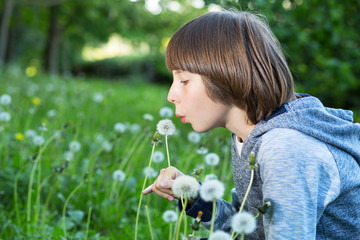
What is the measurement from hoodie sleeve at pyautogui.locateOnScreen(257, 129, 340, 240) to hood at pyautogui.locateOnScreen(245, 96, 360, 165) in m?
0.05

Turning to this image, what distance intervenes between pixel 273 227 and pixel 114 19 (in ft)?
38.9

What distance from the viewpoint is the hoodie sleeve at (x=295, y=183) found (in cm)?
98

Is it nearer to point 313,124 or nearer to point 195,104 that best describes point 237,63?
point 195,104

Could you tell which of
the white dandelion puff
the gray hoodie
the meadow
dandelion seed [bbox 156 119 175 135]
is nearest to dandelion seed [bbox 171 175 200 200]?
the white dandelion puff

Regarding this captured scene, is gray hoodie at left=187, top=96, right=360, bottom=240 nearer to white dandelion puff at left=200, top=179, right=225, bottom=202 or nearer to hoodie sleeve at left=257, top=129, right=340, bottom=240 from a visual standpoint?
hoodie sleeve at left=257, top=129, right=340, bottom=240

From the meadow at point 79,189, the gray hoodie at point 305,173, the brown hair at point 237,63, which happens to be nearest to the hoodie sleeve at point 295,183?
the gray hoodie at point 305,173

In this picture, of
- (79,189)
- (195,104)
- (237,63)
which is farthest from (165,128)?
(79,189)

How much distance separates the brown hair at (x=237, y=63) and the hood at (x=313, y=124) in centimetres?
6

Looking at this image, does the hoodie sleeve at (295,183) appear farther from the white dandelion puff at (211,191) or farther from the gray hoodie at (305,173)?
the white dandelion puff at (211,191)

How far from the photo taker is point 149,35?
15.8 m

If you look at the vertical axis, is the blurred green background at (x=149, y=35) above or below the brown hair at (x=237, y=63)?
below

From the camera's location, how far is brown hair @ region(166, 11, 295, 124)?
120 cm

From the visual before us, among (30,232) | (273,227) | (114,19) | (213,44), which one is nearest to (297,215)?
(273,227)

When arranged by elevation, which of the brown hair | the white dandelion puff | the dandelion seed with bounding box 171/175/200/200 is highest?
Result: the brown hair
